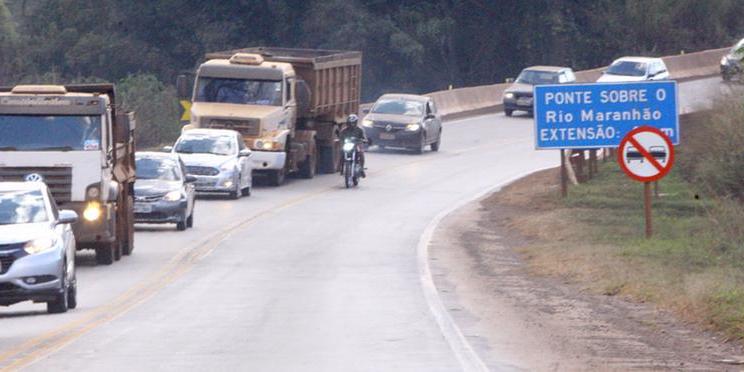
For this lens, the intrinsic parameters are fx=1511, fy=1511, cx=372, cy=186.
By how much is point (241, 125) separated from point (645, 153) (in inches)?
640

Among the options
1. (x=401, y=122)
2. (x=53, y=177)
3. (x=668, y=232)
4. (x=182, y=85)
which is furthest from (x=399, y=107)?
(x=53, y=177)

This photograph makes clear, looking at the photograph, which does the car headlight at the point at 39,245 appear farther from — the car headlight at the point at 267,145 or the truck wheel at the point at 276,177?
the truck wheel at the point at 276,177

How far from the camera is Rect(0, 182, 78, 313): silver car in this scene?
16.5 meters

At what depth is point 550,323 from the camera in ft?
53.3

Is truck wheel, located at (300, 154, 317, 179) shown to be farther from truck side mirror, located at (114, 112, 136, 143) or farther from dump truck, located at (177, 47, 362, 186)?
truck side mirror, located at (114, 112, 136, 143)

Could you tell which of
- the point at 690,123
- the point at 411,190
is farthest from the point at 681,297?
the point at 690,123

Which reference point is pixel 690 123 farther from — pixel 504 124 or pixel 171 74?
pixel 171 74

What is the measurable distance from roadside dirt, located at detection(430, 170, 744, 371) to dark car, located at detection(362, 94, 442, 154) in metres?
18.5

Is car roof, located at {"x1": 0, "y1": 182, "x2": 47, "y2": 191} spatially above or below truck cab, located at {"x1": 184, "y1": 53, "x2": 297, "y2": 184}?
below

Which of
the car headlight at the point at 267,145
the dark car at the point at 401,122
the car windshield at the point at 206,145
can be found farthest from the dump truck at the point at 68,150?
the dark car at the point at 401,122

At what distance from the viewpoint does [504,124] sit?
54.3m

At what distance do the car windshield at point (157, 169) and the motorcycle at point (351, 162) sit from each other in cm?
809

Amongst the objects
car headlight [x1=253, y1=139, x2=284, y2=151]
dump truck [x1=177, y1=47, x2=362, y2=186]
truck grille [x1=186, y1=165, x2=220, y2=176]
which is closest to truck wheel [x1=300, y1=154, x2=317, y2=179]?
dump truck [x1=177, y1=47, x2=362, y2=186]

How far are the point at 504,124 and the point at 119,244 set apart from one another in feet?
104
